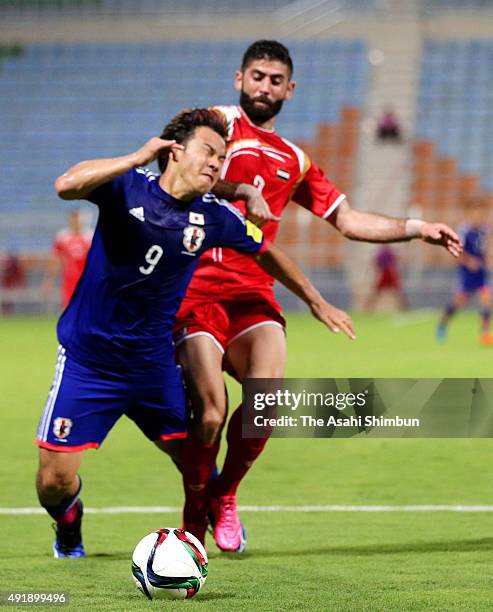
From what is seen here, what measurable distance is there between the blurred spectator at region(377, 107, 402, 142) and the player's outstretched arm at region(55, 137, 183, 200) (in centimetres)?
2441

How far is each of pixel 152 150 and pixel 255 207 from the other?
0.90 metres

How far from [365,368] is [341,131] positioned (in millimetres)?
16361

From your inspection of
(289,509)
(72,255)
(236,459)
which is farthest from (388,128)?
(236,459)

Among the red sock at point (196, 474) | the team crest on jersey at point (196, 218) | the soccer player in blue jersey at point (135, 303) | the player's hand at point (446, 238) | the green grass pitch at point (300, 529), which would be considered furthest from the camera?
the red sock at point (196, 474)

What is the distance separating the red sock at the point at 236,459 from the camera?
624 centimetres

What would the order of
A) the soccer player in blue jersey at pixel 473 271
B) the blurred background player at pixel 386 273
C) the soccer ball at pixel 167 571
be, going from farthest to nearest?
the blurred background player at pixel 386 273
the soccer player in blue jersey at pixel 473 271
the soccer ball at pixel 167 571

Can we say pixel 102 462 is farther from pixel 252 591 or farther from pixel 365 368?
pixel 365 368

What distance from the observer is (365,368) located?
15141 millimetres

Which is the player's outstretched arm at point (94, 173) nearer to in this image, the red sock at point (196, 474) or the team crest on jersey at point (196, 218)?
the team crest on jersey at point (196, 218)

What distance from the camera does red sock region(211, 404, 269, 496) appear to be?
20.5 feet

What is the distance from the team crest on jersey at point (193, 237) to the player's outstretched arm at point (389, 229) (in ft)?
3.56

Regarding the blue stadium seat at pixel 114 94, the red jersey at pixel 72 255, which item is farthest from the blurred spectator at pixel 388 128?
the red jersey at pixel 72 255

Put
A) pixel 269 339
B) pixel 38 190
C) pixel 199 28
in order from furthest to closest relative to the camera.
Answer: pixel 199 28
pixel 38 190
pixel 269 339

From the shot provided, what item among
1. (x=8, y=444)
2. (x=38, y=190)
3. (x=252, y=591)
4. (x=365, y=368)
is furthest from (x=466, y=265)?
(x=252, y=591)
